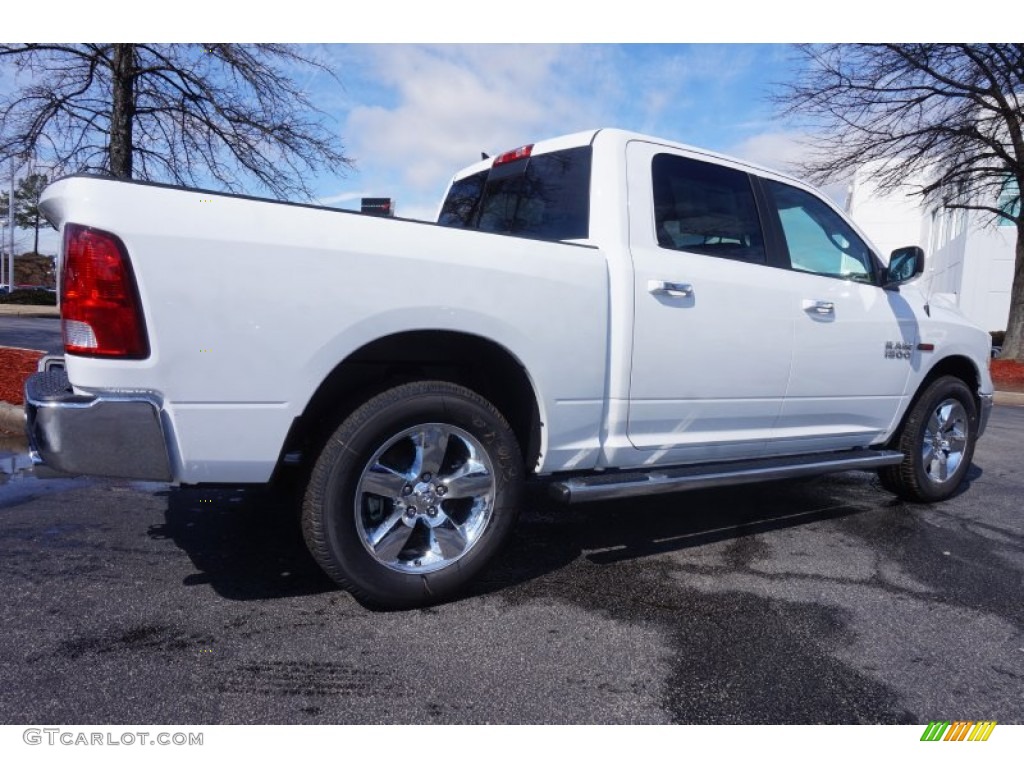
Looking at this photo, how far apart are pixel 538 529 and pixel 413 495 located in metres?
1.35

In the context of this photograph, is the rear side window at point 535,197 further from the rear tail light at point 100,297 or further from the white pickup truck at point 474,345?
the rear tail light at point 100,297

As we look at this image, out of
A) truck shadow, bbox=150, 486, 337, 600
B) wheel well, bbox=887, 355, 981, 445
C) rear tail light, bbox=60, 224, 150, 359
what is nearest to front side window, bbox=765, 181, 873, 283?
wheel well, bbox=887, 355, 981, 445

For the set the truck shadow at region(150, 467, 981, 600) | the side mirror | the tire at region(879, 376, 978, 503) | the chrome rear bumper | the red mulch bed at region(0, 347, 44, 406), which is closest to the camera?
the chrome rear bumper

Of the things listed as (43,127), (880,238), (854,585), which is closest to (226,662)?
(854,585)

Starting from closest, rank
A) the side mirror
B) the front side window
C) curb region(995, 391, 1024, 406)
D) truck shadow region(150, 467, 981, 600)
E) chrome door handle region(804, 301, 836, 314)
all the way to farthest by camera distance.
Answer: truck shadow region(150, 467, 981, 600) < chrome door handle region(804, 301, 836, 314) < the front side window < the side mirror < curb region(995, 391, 1024, 406)

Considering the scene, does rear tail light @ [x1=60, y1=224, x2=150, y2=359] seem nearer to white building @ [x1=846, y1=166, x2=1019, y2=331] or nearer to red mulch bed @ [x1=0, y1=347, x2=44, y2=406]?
red mulch bed @ [x1=0, y1=347, x2=44, y2=406]

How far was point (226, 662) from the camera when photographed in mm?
2322

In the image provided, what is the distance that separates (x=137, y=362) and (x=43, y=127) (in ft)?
28.0

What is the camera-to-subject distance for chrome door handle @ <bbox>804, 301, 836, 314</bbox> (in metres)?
3.76

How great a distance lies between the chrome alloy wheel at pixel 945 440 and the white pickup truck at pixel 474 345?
2.12 feet

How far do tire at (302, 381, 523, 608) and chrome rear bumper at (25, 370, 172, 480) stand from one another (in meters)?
0.55
